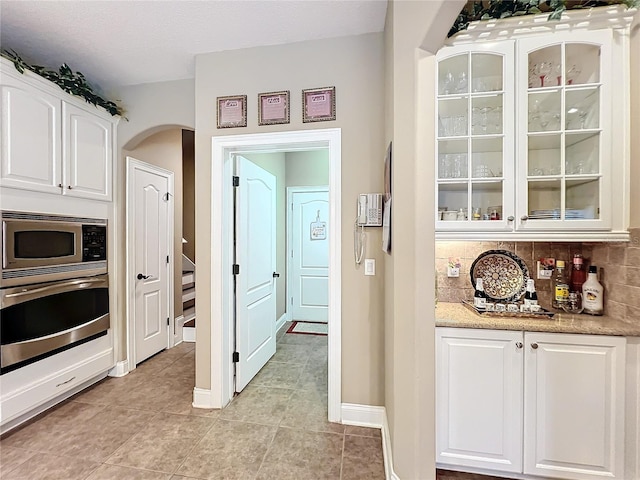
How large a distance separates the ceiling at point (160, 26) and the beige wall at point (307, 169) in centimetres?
223

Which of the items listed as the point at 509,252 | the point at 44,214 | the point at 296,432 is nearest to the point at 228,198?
the point at 44,214

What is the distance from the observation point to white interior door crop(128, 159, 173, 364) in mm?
2948

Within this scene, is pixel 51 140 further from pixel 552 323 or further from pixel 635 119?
pixel 635 119

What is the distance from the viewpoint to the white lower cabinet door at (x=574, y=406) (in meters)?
1.47

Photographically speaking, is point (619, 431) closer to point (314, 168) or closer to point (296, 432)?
point (296, 432)

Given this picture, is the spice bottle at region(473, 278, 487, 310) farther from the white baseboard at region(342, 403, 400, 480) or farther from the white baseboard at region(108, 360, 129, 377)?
the white baseboard at region(108, 360, 129, 377)

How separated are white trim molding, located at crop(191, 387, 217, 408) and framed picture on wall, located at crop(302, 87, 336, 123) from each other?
88.6 inches

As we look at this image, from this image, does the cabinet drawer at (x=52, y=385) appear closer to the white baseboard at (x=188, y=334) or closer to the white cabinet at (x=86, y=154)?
the white baseboard at (x=188, y=334)

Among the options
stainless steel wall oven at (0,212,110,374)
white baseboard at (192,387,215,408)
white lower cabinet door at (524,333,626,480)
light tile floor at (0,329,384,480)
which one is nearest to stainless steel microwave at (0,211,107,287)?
stainless steel wall oven at (0,212,110,374)

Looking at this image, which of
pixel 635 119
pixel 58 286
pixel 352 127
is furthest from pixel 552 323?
pixel 58 286

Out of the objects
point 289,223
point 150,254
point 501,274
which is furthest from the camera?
point 289,223

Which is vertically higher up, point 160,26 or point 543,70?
point 160,26

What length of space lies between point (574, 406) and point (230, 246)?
93.9 inches

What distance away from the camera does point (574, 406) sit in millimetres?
1504
